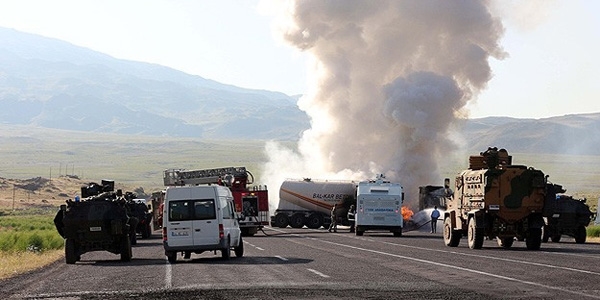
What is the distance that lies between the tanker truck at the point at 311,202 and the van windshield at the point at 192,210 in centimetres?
4266

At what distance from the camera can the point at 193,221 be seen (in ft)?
103

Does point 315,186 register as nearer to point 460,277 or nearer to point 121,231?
point 121,231

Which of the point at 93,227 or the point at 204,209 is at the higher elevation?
the point at 204,209

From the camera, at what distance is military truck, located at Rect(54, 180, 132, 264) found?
32.7 meters

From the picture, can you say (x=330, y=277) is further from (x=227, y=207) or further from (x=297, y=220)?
(x=297, y=220)

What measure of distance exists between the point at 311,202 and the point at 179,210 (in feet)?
147

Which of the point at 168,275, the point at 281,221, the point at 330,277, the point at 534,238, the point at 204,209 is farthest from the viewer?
the point at 281,221

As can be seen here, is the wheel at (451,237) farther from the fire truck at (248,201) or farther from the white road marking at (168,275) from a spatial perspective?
the fire truck at (248,201)

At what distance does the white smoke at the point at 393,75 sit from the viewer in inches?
3187

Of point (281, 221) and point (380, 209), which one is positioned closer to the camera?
point (380, 209)

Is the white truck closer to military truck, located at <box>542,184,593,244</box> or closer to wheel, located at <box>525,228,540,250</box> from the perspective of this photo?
military truck, located at <box>542,184,593,244</box>

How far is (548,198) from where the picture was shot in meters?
37.1

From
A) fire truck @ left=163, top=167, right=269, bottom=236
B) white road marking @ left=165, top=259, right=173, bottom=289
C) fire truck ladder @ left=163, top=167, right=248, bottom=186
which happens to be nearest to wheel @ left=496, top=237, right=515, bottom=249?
white road marking @ left=165, top=259, right=173, bottom=289

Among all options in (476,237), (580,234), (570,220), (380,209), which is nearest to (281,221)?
(380,209)
